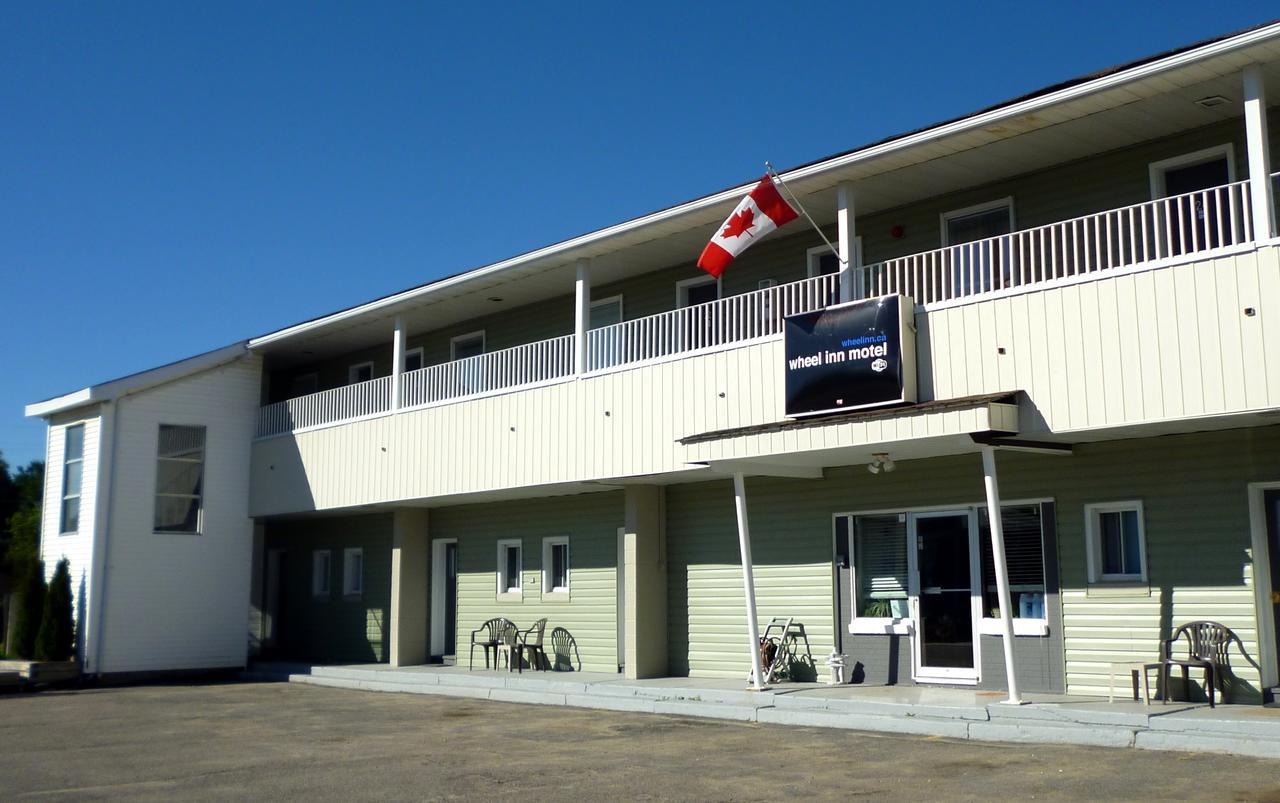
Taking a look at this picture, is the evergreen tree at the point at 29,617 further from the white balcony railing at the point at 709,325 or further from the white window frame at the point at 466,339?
the white balcony railing at the point at 709,325

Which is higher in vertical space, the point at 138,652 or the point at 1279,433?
the point at 1279,433

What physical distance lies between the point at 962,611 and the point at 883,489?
5.99 ft

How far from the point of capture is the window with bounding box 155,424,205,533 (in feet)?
77.5

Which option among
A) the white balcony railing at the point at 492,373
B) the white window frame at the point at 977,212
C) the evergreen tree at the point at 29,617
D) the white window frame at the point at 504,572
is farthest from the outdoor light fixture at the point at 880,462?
the evergreen tree at the point at 29,617

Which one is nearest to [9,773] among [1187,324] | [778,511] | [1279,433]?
[778,511]

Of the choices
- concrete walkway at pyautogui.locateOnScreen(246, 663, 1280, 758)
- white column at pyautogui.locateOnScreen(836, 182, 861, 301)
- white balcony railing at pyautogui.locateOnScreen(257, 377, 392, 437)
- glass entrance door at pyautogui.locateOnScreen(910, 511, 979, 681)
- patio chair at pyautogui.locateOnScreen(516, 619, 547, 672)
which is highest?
white column at pyautogui.locateOnScreen(836, 182, 861, 301)

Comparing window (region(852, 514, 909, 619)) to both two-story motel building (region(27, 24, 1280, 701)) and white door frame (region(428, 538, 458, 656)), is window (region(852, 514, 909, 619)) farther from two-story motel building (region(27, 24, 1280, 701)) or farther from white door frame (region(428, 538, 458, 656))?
white door frame (region(428, 538, 458, 656))

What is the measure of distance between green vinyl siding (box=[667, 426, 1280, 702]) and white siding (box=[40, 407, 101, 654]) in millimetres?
12513

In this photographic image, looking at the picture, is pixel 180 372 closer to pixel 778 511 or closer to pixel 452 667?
pixel 452 667

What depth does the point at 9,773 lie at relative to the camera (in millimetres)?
11375

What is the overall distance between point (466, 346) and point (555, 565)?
477 centimetres

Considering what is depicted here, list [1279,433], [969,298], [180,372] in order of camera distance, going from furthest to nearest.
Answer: [180,372] < [969,298] < [1279,433]

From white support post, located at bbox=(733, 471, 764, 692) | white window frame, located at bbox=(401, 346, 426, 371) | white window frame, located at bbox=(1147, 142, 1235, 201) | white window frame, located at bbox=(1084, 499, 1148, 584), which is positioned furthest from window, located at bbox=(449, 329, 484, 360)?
white window frame, located at bbox=(1147, 142, 1235, 201)

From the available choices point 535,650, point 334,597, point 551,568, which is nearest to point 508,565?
point 551,568
